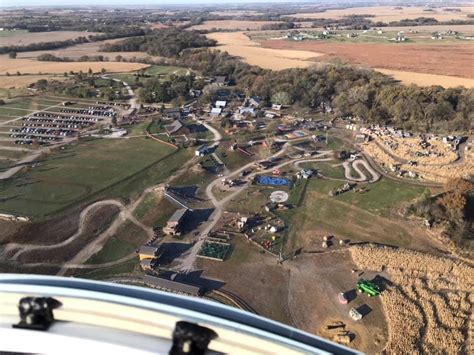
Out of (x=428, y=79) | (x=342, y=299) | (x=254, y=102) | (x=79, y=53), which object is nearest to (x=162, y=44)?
(x=79, y=53)

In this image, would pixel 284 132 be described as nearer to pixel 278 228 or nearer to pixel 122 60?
pixel 278 228

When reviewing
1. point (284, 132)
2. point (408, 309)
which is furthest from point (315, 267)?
point (284, 132)

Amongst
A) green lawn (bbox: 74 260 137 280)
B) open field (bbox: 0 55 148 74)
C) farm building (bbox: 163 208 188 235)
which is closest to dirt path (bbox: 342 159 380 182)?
farm building (bbox: 163 208 188 235)

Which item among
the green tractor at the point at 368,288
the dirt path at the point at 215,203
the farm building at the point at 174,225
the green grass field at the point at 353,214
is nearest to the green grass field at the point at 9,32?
the dirt path at the point at 215,203

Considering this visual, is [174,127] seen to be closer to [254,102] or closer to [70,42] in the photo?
[254,102]

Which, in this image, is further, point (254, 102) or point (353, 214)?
point (254, 102)

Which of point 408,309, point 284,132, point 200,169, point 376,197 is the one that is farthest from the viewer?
point 284,132
